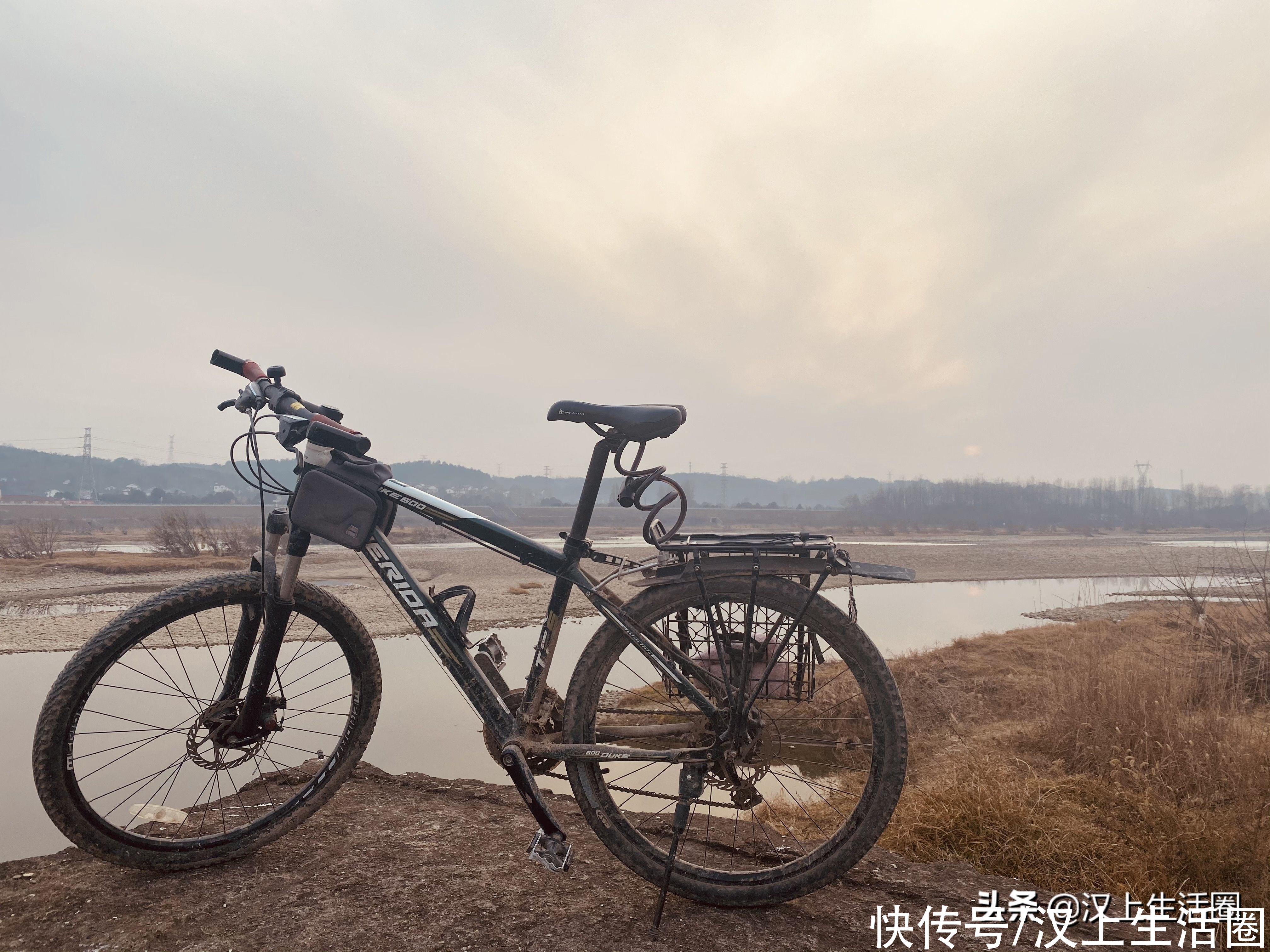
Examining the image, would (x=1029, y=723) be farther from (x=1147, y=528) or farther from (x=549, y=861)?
(x=1147, y=528)

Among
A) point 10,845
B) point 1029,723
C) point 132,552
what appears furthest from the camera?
point 132,552

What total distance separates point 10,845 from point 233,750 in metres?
2.93

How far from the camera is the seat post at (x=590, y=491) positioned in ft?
9.01

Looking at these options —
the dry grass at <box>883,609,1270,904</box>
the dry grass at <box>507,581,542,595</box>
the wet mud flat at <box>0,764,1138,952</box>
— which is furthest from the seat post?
the dry grass at <box>507,581,542,595</box>

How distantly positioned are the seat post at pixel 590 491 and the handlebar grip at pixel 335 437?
96 centimetres

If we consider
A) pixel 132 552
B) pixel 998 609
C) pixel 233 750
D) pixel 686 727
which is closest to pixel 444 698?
pixel 233 750

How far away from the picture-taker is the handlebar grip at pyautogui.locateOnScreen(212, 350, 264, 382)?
124 inches

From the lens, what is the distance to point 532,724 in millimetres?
2826

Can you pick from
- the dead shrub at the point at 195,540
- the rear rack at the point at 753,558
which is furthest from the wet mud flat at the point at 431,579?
the dead shrub at the point at 195,540

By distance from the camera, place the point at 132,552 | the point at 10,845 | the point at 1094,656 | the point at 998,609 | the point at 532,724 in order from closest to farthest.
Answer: the point at 532,724 < the point at 10,845 < the point at 1094,656 < the point at 998,609 < the point at 132,552

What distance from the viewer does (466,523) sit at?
2.91 metres

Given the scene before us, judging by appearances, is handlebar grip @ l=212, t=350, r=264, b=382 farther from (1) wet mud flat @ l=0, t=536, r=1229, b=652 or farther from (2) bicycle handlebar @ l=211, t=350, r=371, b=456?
(1) wet mud flat @ l=0, t=536, r=1229, b=652

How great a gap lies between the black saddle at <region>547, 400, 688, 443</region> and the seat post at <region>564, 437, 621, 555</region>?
0.22ft

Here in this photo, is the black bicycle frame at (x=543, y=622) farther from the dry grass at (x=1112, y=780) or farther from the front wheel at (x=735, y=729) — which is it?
the dry grass at (x=1112, y=780)
